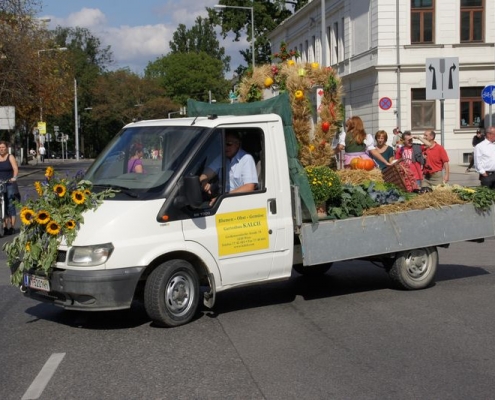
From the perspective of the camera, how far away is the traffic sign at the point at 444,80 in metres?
20.6

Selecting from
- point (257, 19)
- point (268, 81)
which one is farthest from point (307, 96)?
point (257, 19)

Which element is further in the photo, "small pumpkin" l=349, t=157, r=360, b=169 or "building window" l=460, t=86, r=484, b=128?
"building window" l=460, t=86, r=484, b=128

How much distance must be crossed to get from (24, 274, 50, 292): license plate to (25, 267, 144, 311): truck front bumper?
87mm

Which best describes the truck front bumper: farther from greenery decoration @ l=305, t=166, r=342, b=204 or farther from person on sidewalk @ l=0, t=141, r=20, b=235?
person on sidewalk @ l=0, t=141, r=20, b=235

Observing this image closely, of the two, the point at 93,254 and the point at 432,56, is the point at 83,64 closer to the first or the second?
the point at 432,56

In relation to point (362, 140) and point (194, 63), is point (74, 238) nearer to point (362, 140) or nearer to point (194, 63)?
point (362, 140)

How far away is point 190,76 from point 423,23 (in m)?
80.2

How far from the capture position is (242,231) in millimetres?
8430

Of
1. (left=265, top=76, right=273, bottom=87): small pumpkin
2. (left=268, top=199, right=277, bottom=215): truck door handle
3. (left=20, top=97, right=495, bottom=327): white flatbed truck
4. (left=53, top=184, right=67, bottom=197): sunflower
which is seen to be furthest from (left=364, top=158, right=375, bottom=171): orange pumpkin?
(left=53, top=184, right=67, bottom=197): sunflower

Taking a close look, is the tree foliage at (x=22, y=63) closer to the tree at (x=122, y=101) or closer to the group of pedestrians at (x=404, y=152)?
the group of pedestrians at (x=404, y=152)

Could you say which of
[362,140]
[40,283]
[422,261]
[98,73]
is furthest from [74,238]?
[98,73]

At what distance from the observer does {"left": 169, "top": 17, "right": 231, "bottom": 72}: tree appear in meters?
134

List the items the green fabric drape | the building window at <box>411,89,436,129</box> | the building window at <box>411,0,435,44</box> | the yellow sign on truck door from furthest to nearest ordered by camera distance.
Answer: the building window at <box>411,0,435,44</box> < the building window at <box>411,89,436,129</box> < the green fabric drape < the yellow sign on truck door

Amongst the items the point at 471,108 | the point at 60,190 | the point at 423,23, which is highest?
the point at 423,23
